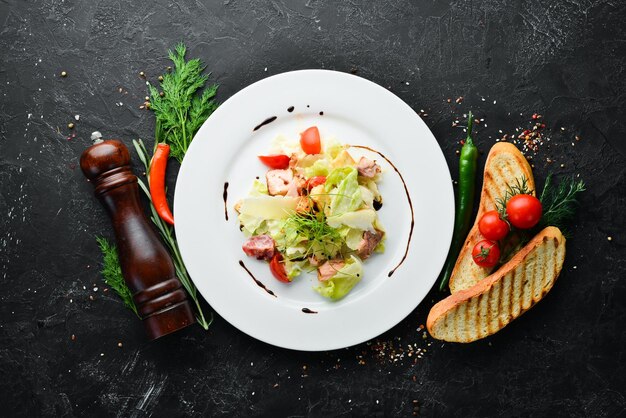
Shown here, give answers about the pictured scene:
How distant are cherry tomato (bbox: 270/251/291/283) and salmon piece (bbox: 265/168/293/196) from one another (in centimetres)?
42

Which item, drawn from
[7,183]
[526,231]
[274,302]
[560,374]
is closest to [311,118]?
[274,302]

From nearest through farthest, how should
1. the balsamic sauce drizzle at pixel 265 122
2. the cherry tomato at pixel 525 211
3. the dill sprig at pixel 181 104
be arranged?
the cherry tomato at pixel 525 211 → the balsamic sauce drizzle at pixel 265 122 → the dill sprig at pixel 181 104

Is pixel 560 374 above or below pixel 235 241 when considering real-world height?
below

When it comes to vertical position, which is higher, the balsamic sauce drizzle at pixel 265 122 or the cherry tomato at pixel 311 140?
the balsamic sauce drizzle at pixel 265 122

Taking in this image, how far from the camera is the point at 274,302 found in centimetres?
394

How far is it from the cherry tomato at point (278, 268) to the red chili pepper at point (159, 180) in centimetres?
79

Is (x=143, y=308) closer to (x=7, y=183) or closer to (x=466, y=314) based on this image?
(x=7, y=183)

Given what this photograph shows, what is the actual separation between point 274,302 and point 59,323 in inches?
63.4

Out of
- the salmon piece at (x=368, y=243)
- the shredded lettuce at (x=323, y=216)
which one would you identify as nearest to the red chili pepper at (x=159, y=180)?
the shredded lettuce at (x=323, y=216)

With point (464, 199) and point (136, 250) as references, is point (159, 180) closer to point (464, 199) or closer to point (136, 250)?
point (136, 250)

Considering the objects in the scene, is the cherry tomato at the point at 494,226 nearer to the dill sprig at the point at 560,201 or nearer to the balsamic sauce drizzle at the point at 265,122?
the dill sprig at the point at 560,201

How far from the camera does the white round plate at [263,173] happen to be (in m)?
3.89

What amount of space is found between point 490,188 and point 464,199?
19 centimetres

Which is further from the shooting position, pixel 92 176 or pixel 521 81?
pixel 521 81
